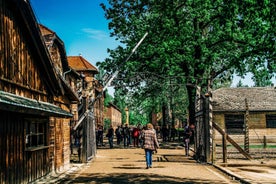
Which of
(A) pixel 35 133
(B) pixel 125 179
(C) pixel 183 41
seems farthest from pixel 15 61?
(C) pixel 183 41

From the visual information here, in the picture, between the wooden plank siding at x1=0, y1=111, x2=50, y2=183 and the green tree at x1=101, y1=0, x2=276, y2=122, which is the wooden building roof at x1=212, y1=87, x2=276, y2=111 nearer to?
the green tree at x1=101, y1=0, x2=276, y2=122

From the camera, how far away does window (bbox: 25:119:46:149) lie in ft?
40.3

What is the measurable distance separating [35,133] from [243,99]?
30606 mm

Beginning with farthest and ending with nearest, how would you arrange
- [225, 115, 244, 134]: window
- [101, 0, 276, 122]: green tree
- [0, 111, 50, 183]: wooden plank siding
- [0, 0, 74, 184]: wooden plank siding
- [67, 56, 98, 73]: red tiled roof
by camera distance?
[67, 56, 98, 73]: red tiled roof, [225, 115, 244, 134]: window, [101, 0, 276, 122]: green tree, [0, 0, 74, 184]: wooden plank siding, [0, 111, 50, 183]: wooden plank siding

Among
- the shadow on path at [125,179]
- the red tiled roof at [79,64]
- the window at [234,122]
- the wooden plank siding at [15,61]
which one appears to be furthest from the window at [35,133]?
the red tiled roof at [79,64]

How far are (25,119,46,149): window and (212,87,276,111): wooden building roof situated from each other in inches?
1025

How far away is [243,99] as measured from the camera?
4031cm

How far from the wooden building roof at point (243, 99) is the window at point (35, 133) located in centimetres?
Answer: 2604

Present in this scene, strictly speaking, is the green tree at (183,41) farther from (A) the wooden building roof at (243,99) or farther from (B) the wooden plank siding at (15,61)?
(B) the wooden plank siding at (15,61)

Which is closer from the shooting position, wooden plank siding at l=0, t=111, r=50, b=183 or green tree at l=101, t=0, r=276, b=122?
wooden plank siding at l=0, t=111, r=50, b=183

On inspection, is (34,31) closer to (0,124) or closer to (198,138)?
(0,124)

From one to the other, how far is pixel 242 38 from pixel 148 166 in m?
15.3

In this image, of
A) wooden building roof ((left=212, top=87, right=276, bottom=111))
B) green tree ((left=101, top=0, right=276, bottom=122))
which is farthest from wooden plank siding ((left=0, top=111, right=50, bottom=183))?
wooden building roof ((left=212, top=87, right=276, bottom=111))

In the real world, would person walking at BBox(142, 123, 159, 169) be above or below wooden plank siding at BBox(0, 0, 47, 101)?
below
